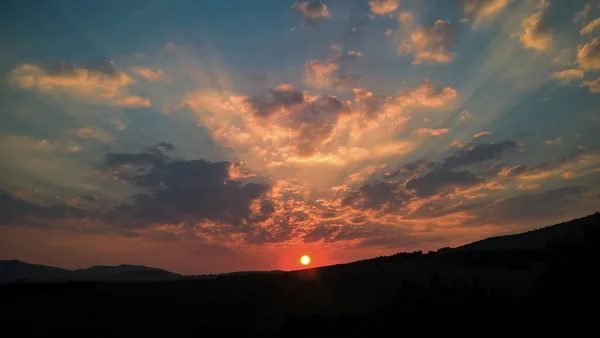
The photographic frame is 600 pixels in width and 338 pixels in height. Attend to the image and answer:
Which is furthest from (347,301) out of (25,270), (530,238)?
(25,270)

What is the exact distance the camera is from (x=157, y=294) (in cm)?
3397

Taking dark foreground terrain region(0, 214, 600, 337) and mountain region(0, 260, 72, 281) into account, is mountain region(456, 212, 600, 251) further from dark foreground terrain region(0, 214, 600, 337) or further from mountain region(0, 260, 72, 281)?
mountain region(0, 260, 72, 281)

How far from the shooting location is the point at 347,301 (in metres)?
32.1

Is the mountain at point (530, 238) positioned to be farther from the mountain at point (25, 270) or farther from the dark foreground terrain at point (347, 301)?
the mountain at point (25, 270)

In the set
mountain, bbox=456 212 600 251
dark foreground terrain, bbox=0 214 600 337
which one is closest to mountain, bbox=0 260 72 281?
dark foreground terrain, bbox=0 214 600 337

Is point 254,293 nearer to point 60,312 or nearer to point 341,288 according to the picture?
point 341,288

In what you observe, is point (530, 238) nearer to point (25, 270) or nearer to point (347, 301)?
point (347, 301)

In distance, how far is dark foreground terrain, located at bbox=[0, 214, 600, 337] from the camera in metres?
17.4

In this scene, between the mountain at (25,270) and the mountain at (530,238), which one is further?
the mountain at (25,270)

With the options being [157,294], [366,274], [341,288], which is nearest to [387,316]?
[341,288]

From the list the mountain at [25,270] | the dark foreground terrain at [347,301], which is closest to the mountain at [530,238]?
the dark foreground terrain at [347,301]

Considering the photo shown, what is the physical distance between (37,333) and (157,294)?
32.7ft

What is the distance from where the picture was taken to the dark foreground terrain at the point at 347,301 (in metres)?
17.4

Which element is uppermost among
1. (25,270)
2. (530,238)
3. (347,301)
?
(25,270)
